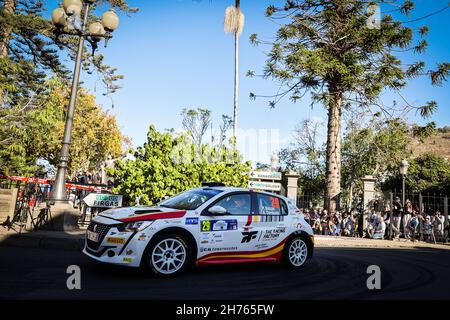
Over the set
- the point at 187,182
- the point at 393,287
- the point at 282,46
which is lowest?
the point at 393,287

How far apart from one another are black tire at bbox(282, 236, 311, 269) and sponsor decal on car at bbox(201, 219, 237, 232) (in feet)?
4.82

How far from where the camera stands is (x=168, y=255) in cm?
582

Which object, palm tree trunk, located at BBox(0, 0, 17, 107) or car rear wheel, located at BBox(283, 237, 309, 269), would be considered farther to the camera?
palm tree trunk, located at BBox(0, 0, 17, 107)

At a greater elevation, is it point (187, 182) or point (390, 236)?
point (187, 182)

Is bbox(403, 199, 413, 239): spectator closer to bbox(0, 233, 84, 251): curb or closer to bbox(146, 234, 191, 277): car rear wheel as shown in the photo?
bbox(146, 234, 191, 277): car rear wheel

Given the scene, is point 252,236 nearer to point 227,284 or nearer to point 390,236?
point 227,284

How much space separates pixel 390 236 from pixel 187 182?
10.7 meters

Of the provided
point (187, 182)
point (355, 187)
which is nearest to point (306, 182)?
point (355, 187)

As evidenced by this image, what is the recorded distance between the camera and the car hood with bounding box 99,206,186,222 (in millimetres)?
5738

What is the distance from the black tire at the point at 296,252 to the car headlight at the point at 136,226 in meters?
3.04

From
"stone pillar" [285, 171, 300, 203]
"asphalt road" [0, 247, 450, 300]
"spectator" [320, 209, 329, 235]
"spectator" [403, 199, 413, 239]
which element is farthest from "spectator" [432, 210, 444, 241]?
"asphalt road" [0, 247, 450, 300]

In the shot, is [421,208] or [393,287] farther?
[421,208]

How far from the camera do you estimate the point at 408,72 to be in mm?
17844
